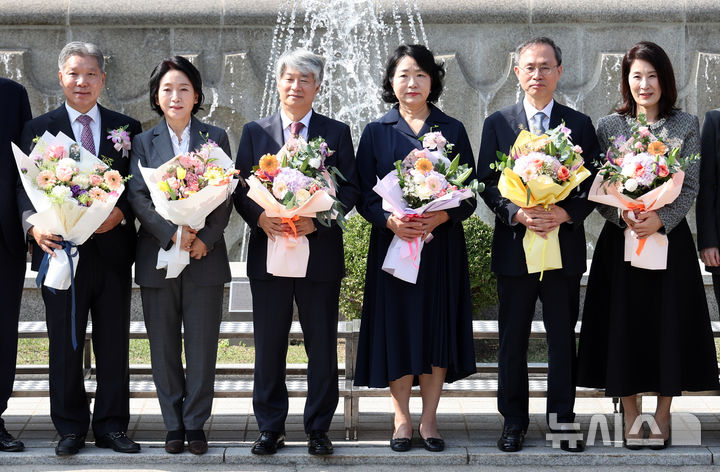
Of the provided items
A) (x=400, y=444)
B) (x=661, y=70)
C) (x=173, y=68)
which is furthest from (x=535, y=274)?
(x=173, y=68)

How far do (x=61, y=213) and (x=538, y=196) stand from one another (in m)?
2.23

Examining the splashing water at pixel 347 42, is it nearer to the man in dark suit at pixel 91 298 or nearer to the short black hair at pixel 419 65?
the short black hair at pixel 419 65

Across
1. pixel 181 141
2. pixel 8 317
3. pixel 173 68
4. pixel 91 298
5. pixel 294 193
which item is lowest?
pixel 8 317

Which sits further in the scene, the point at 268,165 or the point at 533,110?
the point at 533,110

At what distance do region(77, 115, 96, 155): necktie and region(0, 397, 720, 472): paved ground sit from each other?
4.93 feet

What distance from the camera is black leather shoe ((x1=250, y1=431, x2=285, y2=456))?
4.41 m

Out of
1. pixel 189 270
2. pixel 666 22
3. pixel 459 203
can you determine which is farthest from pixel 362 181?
pixel 666 22

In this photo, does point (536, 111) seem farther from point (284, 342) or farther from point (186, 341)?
point (186, 341)

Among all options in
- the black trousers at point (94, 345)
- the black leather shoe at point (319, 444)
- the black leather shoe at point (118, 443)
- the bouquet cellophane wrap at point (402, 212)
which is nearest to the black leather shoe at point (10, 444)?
the black trousers at point (94, 345)

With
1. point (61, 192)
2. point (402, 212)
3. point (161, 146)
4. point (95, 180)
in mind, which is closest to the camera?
point (61, 192)

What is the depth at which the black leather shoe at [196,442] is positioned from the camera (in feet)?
14.4

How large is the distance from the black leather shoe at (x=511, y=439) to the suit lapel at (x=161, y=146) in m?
2.16

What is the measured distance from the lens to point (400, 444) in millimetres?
4469

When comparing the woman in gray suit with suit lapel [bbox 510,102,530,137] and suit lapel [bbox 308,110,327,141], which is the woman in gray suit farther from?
suit lapel [bbox 510,102,530,137]
